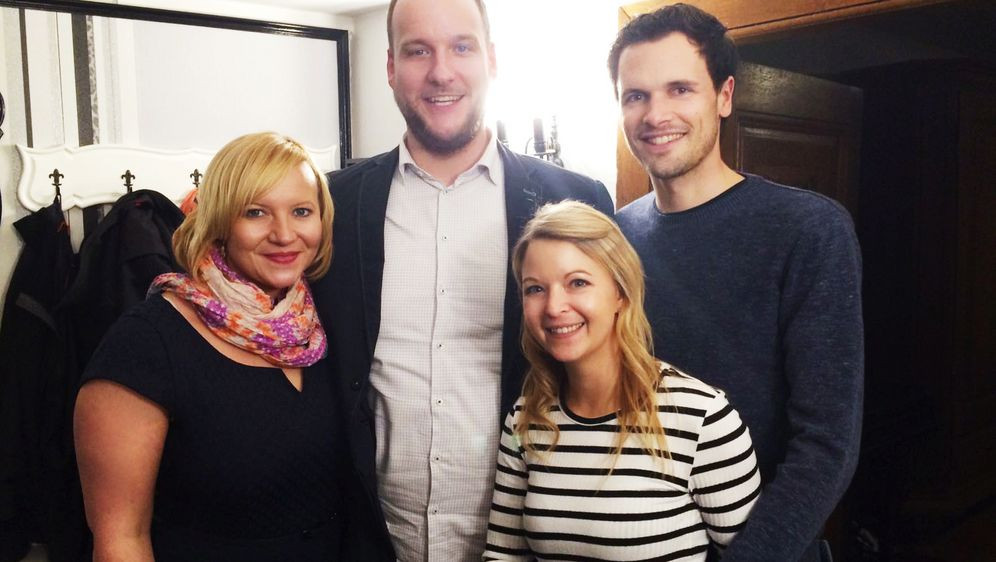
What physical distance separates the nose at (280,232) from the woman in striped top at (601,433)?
0.43 metres

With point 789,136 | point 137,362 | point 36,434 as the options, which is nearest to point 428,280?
point 137,362

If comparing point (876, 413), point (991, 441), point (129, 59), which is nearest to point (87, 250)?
point (129, 59)

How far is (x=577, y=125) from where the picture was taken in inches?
105

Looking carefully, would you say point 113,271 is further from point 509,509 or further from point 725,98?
point 725,98

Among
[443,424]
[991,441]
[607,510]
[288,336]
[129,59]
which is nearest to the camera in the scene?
[607,510]

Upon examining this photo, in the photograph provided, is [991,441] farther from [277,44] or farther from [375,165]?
[277,44]

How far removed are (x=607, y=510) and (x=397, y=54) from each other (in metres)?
1.08

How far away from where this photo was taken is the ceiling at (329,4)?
341 centimetres

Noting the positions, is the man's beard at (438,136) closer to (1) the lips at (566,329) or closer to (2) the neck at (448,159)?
(2) the neck at (448,159)

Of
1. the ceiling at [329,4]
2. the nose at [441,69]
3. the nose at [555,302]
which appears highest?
the ceiling at [329,4]

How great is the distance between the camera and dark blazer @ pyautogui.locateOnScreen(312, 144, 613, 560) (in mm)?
1585

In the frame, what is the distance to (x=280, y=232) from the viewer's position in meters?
1.48

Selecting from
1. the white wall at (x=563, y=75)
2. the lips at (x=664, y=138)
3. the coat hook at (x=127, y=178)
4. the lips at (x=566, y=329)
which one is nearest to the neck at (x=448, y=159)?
the lips at (x=664, y=138)

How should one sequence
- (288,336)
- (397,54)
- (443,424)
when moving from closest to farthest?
(288,336)
(443,424)
(397,54)
